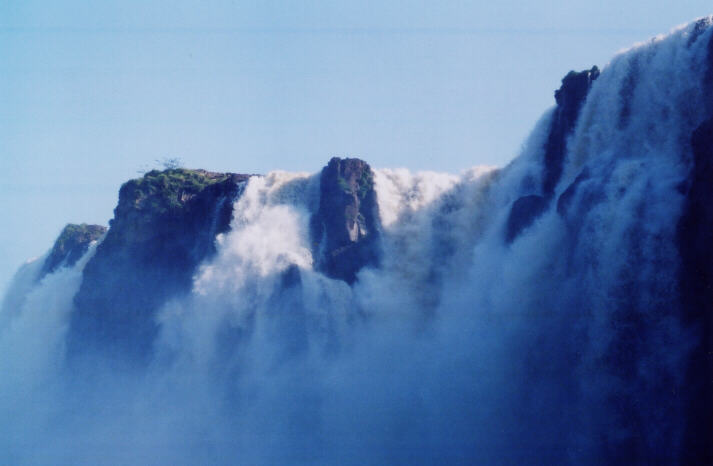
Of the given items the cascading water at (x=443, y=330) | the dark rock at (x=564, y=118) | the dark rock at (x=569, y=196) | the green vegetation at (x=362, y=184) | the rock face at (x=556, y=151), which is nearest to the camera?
the cascading water at (x=443, y=330)

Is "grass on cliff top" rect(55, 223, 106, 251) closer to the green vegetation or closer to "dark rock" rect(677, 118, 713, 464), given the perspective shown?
the green vegetation

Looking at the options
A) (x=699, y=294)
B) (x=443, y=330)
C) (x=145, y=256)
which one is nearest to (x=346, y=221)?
(x=443, y=330)

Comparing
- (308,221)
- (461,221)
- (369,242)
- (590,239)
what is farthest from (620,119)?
(308,221)

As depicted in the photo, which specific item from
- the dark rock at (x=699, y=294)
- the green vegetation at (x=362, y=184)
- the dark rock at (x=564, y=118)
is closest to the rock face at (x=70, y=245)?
the green vegetation at (x=362, y=184)

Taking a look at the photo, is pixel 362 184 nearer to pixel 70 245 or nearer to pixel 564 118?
pixel 564 118

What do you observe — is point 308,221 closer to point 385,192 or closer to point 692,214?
point 385,192

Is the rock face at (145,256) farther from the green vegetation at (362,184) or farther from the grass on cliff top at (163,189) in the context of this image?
the green vegetation at (362,184)
